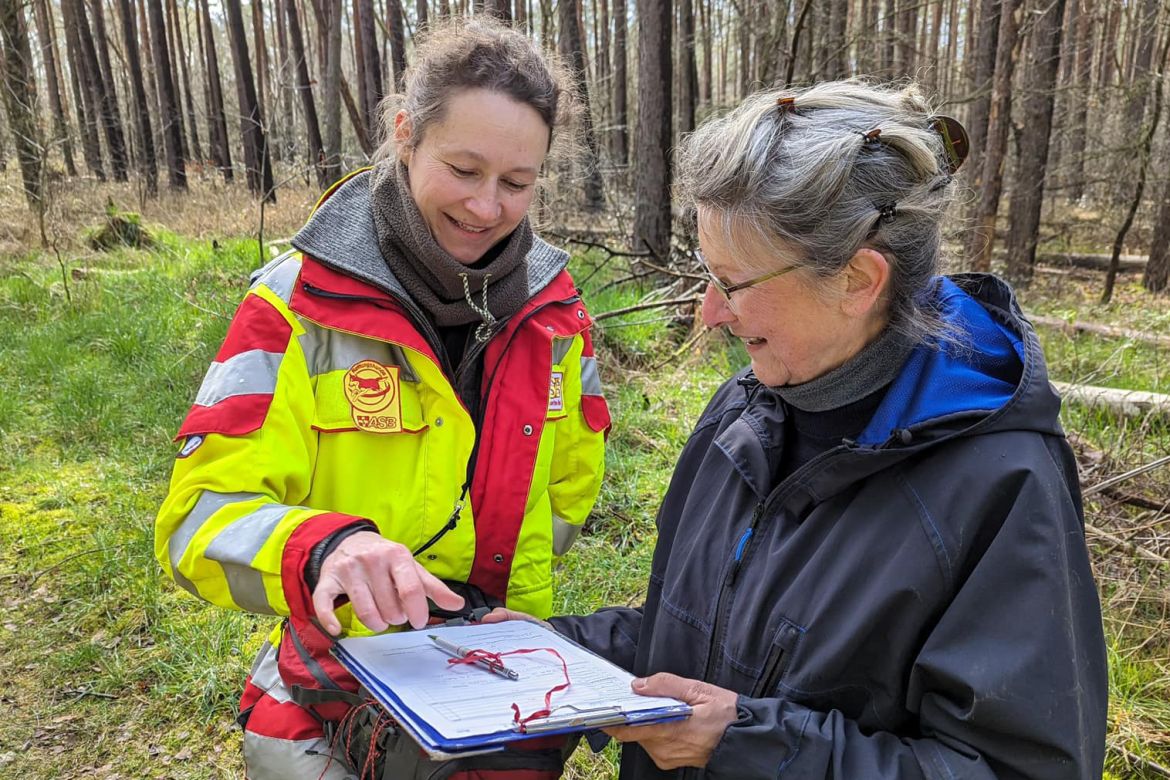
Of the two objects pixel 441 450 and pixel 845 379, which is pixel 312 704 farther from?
pixel 845 379

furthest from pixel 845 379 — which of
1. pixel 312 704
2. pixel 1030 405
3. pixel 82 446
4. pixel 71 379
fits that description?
pixel 71 379

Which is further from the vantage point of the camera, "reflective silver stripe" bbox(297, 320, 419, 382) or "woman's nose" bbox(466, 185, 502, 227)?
"woman's nose" bbox(466, 185, 502, 227)

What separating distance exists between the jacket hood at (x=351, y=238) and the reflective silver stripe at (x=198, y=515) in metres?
0.50

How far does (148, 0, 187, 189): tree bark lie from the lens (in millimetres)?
17062

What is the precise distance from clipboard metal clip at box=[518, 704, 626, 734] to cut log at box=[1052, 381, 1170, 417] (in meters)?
3.92

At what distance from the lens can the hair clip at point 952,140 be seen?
4.98ft

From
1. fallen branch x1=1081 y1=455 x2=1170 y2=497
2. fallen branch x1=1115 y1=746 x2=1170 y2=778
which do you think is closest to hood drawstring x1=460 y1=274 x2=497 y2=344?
fallen branch x1=1115 y1=746 x2=1170 y2=778

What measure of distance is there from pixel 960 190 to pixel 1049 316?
7853 mm

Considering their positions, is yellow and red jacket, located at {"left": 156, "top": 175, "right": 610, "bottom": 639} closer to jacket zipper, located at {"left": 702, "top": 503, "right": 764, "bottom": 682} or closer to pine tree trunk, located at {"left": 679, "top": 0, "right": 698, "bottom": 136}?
jacket zipper, located at {"left": 702, "top": 503, "right": 764, "bottom": 682}

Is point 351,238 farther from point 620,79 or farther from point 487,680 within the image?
point 620,79

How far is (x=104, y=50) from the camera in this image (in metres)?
21.8

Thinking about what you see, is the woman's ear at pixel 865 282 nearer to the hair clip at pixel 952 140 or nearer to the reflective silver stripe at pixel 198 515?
the hair clip at pixel 952 140

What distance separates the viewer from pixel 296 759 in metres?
1.74

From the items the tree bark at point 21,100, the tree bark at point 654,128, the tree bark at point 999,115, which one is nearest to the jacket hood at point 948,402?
the tree bark at point 654,128
